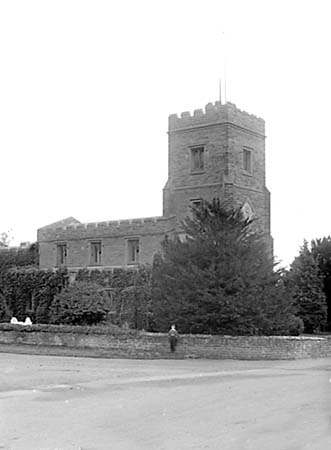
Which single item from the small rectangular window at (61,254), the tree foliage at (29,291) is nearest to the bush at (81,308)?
the tree foliage at (29,291)

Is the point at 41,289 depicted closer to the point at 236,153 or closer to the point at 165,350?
the point at 236,153

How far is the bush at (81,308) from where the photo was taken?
3944 centimetres

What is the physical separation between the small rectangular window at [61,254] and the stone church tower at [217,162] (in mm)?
7697

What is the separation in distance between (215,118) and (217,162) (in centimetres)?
264

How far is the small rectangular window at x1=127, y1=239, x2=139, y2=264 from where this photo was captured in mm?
47406

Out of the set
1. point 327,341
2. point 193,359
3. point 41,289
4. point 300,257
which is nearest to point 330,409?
point 193,359

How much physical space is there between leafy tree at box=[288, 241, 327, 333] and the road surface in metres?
19.7

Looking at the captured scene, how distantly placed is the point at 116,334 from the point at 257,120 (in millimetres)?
23421

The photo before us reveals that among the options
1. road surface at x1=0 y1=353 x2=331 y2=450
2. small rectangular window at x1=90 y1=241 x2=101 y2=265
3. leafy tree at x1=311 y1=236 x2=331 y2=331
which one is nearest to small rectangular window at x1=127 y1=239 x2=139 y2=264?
small rectangular window at x1=90 y1=241 x2=101 y2=265

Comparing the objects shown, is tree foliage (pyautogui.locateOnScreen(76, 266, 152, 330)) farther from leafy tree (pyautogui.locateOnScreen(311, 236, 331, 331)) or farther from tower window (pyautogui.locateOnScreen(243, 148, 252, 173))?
leafy tree (pyautogui.locateOnScreen(311, 236, 331, 331))

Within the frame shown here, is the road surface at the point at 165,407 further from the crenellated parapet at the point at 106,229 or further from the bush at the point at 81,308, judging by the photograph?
the crenellated parapet at the point at 106,229

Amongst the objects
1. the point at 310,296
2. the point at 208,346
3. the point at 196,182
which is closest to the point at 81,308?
the point at 196,182

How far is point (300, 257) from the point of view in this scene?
150 ft

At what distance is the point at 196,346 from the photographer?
1094 inches
